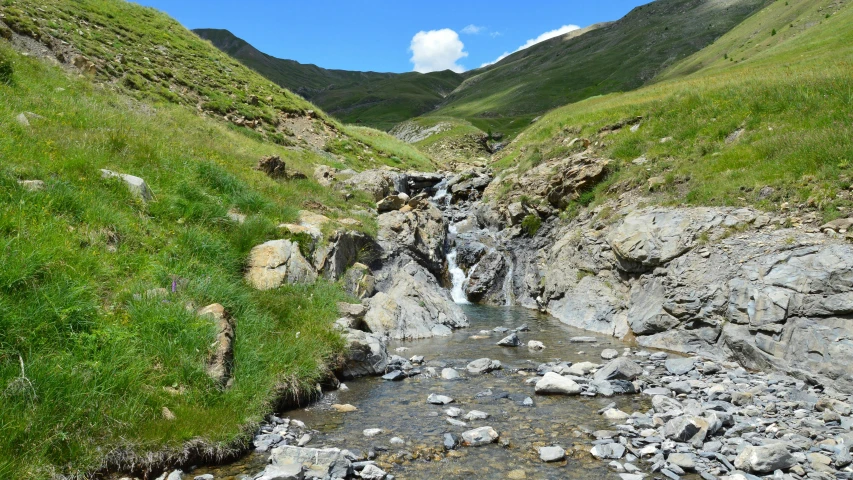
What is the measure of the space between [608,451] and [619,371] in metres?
3.57

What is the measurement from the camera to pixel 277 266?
41.1 feet

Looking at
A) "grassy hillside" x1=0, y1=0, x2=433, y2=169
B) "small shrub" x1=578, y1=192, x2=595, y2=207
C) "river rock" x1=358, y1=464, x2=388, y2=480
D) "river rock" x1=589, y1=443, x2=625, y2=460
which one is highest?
"grassy hillside" x1=0, y1=0, x2=433, y2=169

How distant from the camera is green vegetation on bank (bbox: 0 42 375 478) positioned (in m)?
5.55

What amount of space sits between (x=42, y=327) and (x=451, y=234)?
22840 mm

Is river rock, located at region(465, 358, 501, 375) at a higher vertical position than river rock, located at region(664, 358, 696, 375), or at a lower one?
lower

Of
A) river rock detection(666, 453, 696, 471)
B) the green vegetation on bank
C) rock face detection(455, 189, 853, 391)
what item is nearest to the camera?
the green vegetation on bank

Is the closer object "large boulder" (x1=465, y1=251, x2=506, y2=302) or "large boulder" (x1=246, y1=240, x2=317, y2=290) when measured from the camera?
"large boulder" (x1=246, y1=240, x2=317, y2=290)

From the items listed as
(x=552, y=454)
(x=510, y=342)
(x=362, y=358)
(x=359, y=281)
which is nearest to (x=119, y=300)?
(x=362, y=358)

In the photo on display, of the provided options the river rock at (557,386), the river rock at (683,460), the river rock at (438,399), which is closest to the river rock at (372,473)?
the river rock at (438,399)

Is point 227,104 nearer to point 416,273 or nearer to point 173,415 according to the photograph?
point 416,273

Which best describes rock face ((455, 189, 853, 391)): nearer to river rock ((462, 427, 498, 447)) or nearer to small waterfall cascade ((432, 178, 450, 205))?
river rock ((462, 427, 498, 447))

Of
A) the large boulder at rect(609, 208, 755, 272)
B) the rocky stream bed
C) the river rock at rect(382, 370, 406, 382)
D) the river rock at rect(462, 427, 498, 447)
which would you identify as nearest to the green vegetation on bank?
the rocky stream bed

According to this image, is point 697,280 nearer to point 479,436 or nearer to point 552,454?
point 552,454

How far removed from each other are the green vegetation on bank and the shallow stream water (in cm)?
113
